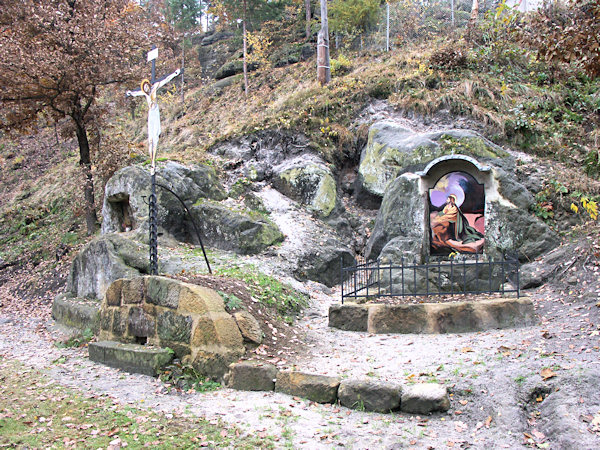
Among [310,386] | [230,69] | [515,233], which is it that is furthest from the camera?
[230,69]

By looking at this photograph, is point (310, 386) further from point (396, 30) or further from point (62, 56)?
point (396, 30)

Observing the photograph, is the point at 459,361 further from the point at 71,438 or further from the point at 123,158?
the point at 123,158

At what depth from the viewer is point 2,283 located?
1501cm

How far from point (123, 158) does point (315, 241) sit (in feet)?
23.7

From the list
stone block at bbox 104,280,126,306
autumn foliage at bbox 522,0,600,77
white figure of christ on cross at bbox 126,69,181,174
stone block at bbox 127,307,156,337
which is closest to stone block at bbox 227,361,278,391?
stone block at bbox 127,307,156,337

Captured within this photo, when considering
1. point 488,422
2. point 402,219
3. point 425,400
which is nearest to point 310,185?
point 402,219

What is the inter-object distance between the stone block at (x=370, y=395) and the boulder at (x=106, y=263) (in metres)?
5.96

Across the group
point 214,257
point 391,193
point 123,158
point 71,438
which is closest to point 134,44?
point 123,158

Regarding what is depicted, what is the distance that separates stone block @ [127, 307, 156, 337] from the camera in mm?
6672

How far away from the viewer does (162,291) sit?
6613 mm

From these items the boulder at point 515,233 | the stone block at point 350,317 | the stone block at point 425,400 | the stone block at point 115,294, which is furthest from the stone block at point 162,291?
the boulder at point 515,233

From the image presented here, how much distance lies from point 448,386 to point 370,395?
907 millimetres

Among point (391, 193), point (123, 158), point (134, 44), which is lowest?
point (391, 193)

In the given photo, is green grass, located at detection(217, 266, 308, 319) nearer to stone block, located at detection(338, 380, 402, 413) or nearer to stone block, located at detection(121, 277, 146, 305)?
stone block, located at detection(121, 277, 146, 305)
